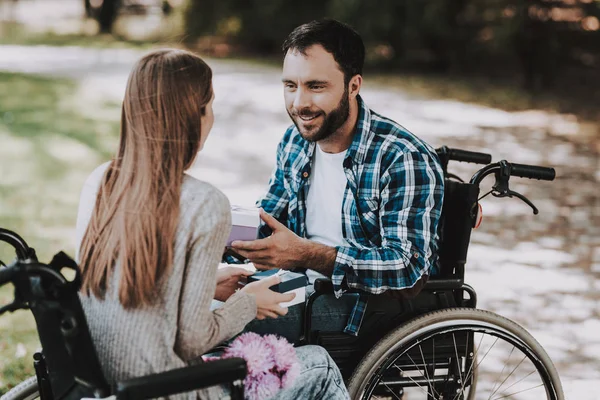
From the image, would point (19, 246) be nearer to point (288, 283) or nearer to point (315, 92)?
point (288, 283)

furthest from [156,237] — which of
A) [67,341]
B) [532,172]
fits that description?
[532,172]

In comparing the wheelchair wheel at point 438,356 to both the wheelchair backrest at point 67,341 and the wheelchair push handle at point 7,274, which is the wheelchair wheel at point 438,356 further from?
the wheelchair push handle at point 7,274

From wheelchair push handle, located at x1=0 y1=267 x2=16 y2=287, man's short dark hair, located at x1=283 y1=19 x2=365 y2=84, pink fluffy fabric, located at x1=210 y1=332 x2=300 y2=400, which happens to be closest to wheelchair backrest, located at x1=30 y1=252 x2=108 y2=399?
wheelchair push handle, located at x1=0 y1=267 x2=16 y2=287

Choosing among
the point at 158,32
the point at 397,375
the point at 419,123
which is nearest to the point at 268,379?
the point at 397,375

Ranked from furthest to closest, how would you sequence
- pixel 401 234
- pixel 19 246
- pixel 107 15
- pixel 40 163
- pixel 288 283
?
1. pixel 107 15
2. pixel 40 163
3. pixel 401 234
4. pixel 288 283
5. pixel 19 246

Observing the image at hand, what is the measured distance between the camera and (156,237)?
2.03m

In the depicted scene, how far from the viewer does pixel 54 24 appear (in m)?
27.3

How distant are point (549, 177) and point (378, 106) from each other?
9.86 meters

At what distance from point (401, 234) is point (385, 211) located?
4.6 inches

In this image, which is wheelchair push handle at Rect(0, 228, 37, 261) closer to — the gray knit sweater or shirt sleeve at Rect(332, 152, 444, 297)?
the gray knit sweater

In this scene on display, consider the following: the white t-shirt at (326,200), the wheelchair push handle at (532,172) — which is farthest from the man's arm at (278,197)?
the wheelchair push handle at (532,172)

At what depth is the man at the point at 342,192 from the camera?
276cm

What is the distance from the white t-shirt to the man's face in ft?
0.44

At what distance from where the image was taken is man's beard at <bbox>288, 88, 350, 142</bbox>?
3.03 metres
